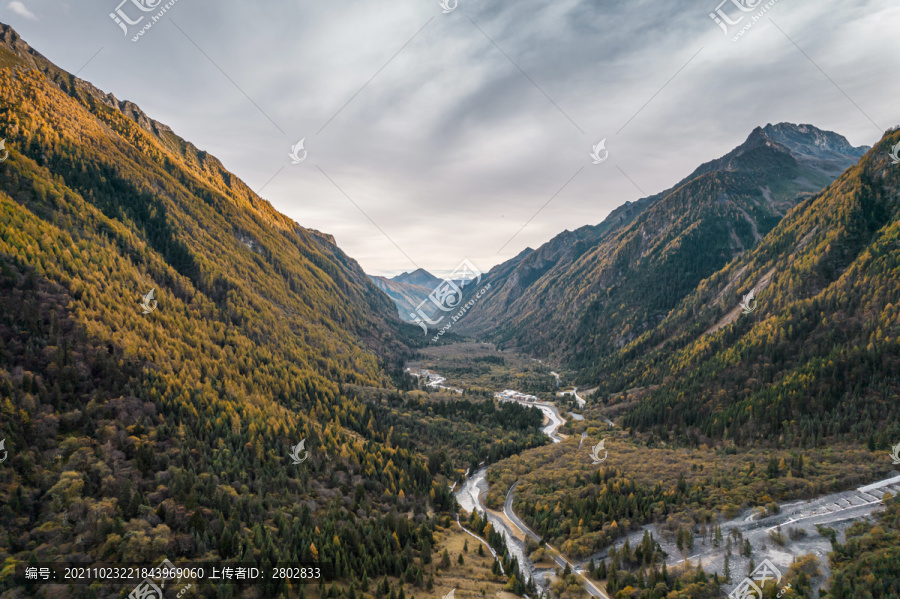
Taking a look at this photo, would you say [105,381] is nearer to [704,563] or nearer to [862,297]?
[704,563]

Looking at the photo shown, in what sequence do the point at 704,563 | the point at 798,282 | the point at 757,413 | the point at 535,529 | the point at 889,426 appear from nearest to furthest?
1. the point at 704,563
2. the point at 535,529
3. the point at 889,426
4. the point at 757,413
5. the point at 798,282

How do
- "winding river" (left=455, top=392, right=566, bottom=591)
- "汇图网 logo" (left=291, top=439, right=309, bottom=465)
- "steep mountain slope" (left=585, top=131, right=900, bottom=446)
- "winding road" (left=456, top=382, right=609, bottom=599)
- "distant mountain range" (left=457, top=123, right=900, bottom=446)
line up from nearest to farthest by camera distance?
1. "winding road" (left=456, top=382, right=609, bottom=599)
2. "winding river" (left=455, top=392, right=566, bottom=591)
3. "汇图网 logo" (left=291, top=439, right=309, bottom=465)
4. "steep mountain slope" (left=585, top=131, right=900, bottom=446)
5. "distant mountain range" (left=457, top=123, right=900, bottom=446)

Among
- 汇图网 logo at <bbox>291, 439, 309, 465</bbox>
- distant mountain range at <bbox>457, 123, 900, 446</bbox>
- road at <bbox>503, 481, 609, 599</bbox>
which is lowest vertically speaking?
road at <bbox>503, 481, 609, 599</bbox>

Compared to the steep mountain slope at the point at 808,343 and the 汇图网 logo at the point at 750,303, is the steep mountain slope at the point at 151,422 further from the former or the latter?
the 汇图网 logo at the point at 750,303

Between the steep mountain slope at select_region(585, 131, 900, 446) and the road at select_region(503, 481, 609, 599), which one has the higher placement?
the steep mountain slope at select_region(585, 131, 900, 446)

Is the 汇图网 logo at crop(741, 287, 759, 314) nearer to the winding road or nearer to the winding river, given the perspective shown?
the winding river

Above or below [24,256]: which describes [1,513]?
below

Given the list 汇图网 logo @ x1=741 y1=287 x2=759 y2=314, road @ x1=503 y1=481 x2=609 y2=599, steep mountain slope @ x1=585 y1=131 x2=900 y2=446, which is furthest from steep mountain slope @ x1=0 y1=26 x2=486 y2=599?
汇图网 logo @ x1=741 y1=287 x2=759 y2=314

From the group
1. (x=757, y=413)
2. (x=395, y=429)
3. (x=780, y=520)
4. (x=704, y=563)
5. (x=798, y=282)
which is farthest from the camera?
(x=798, y=282)

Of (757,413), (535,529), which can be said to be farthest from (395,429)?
(757,413)
